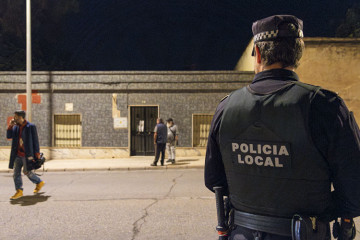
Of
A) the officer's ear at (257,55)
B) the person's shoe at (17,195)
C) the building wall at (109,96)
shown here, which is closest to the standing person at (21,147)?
the person's shoe at (17,195)

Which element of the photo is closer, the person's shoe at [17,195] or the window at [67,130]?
the person's shoe at [17,195]

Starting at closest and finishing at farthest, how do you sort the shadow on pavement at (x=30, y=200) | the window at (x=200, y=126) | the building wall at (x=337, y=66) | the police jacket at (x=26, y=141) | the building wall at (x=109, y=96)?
the shadow on pavement at (x=30, y=200) < the police jacket at (x=26, y=141) < the building wall at (x=337, y=66) < the building wall at (x=109, y=96) < the window at (x=200, y=126)

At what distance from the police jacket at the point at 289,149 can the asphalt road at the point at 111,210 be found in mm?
Answer: 2837

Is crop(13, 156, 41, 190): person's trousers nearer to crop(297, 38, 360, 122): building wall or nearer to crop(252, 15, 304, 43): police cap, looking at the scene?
crop(252, 15, 304, 43): police cap

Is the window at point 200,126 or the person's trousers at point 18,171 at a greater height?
the window at point 200,126

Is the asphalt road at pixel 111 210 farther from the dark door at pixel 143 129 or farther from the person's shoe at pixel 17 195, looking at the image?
the dark door at pixel 143 129

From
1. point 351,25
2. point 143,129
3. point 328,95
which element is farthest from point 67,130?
→ point 351,25

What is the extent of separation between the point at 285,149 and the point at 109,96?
13235mm

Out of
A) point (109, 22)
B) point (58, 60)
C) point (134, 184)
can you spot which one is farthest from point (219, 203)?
point (109, 22)

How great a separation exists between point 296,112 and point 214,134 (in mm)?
525

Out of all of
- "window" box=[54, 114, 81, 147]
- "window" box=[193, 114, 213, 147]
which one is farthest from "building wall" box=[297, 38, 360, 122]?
Answer: "window" box=[54, 114, 81, 147]

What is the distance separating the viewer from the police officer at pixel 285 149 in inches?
57.2

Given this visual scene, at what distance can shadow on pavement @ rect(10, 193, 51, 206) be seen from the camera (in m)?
6.18

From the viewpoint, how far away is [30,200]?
641 centimetres
